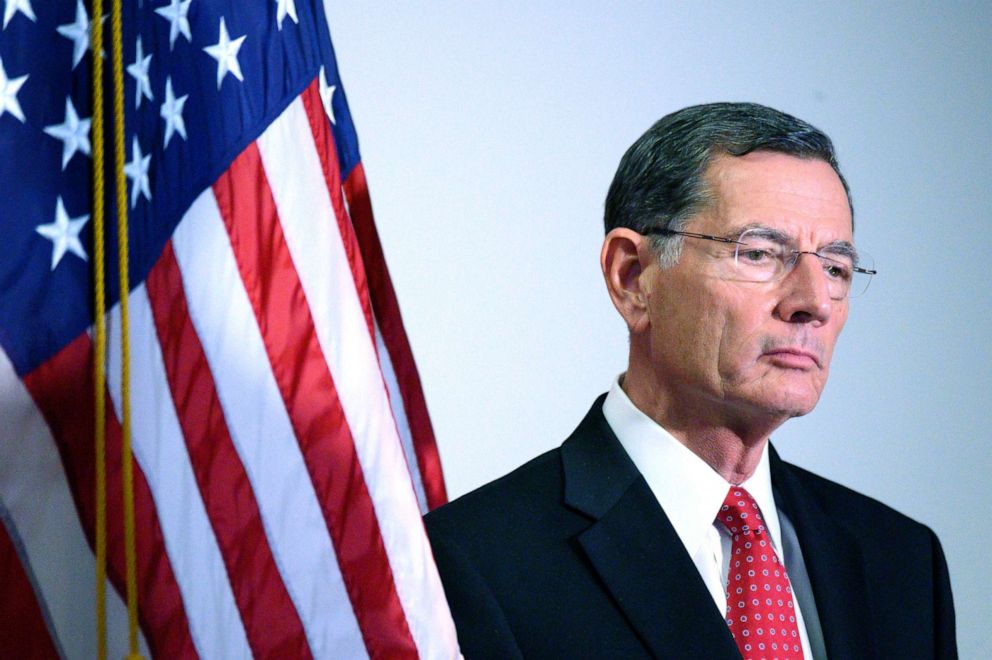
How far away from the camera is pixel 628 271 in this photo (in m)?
1.76

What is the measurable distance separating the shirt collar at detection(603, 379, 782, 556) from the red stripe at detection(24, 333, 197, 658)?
64 cm

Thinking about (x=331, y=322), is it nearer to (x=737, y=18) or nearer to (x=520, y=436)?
(x=520, y=436)

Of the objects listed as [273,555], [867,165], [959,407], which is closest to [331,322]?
[273,555]

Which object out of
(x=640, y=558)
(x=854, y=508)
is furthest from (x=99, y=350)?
(x=854, y=508)

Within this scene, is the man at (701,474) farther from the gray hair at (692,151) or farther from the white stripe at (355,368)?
the white stripe at (355,368)

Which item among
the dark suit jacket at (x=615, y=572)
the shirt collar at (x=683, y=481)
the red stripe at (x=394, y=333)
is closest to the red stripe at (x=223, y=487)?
the dark suit jacket at (x=615, y=572)

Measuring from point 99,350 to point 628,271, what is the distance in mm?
752

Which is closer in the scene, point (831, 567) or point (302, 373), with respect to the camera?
point (302, 373)

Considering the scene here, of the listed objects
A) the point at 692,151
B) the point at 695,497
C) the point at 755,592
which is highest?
the point at 692,151

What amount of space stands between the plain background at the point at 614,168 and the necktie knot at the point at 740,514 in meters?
1.01

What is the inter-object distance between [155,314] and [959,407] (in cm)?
246

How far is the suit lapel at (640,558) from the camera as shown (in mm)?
1521

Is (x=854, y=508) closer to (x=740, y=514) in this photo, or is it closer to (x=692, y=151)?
(x=740, y=514)

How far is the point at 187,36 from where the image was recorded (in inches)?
53.3
